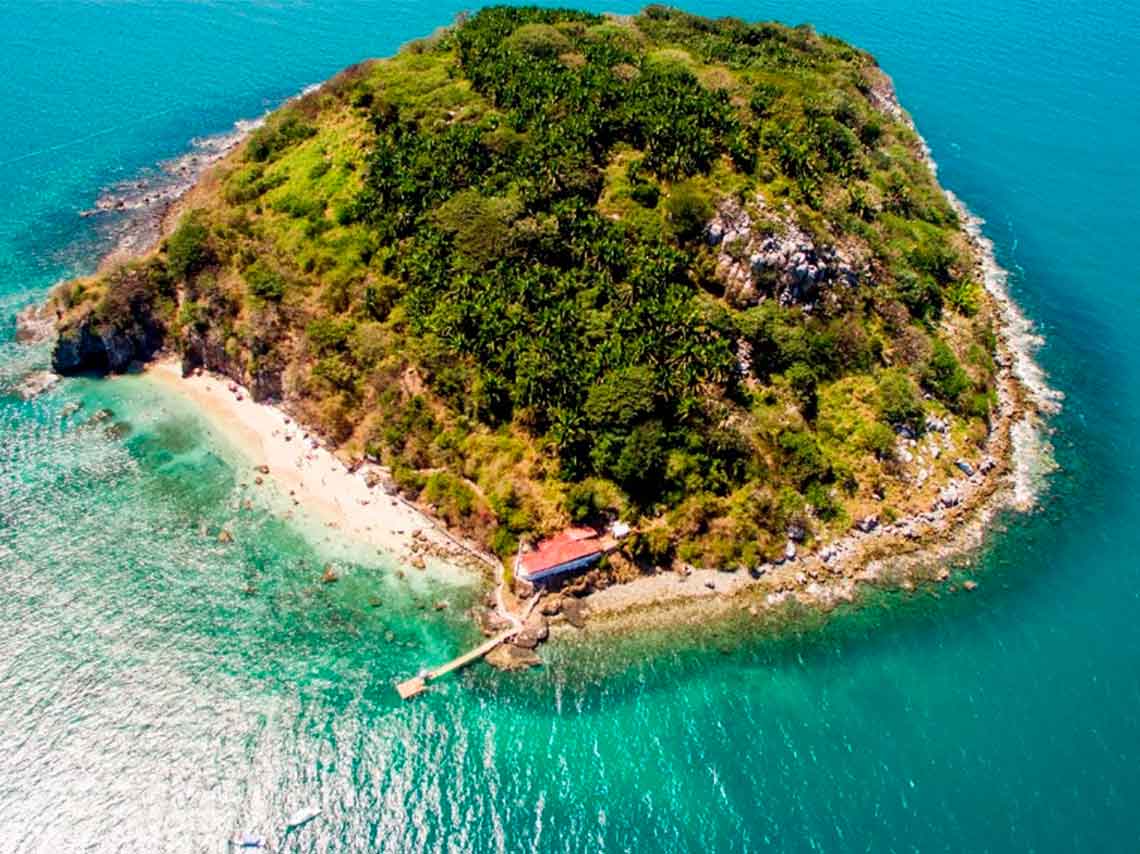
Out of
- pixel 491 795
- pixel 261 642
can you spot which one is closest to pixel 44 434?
pixel 261 642

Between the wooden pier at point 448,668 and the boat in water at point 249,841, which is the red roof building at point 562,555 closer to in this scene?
the wooden pier at point 448,668

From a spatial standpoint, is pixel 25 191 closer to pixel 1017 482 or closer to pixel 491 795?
pixel 491 795

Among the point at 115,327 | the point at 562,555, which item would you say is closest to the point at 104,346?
the point at 115,327

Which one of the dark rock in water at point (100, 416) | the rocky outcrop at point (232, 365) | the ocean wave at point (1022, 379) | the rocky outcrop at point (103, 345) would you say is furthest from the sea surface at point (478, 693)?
the rocky outcrop at point (232, 365)

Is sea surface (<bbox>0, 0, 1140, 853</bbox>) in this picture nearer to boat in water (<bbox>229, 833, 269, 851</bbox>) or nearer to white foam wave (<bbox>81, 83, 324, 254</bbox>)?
boat in water (<bbox>229, 833, 269, 851</bbox>)

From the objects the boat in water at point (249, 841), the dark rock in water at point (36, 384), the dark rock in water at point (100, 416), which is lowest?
the boat in water at point (249, 841)

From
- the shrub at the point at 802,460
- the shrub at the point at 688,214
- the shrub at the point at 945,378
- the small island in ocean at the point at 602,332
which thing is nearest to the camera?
the small island in ocean at the point at 602,332

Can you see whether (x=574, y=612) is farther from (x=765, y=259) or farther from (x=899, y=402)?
(x=765, y=259)

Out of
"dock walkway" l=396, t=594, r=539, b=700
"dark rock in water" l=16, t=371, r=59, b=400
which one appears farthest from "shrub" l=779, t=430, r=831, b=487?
"dark rock in water" l=16, t=371, r=59, b=400
